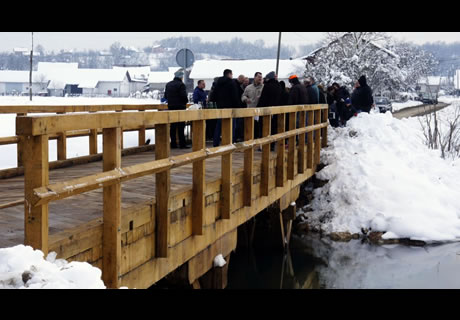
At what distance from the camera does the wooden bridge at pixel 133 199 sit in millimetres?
3781

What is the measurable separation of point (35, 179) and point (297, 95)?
9.13 metres

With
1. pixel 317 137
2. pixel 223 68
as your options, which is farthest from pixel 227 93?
pixel 223 68

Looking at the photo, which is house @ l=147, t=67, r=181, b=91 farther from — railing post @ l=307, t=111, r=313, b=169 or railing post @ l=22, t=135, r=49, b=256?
railing post @ l=22, t=135, r=49, b=256

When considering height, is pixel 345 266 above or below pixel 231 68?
below

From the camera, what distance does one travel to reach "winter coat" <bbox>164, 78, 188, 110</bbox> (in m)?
11.9

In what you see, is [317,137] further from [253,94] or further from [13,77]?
[13,77]

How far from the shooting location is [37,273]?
3.28 m

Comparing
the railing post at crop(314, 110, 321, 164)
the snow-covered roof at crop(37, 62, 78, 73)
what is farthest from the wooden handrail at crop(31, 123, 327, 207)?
the snow-covered roof at crop(37, 62, 78, 73)

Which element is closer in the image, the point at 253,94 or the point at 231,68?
the point at 253,94
